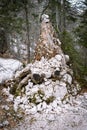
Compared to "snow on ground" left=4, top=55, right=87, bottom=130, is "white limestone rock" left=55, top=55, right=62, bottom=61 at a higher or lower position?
higher

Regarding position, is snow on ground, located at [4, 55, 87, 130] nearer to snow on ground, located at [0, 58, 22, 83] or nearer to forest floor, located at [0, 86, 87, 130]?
forest floor, located at [0, 86, 87, 130]

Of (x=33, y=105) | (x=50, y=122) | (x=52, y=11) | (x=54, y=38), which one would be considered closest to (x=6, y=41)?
(x=52, y=11)

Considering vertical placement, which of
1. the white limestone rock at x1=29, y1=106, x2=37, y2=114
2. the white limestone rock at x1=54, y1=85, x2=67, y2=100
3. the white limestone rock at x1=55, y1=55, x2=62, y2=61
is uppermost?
the white limestone rock at x1=55, y1=55, x2=62, y2=61

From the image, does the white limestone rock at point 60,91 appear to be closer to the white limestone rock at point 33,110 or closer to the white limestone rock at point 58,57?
the white limestone rock at point 33,110

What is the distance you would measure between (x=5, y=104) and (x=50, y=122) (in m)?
2.59

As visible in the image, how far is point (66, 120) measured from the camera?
1073 cm

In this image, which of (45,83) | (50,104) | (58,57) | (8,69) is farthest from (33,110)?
(8,69)

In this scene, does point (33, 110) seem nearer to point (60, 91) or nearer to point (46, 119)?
point (46, 119)

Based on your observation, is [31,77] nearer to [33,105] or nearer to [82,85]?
[33,105]

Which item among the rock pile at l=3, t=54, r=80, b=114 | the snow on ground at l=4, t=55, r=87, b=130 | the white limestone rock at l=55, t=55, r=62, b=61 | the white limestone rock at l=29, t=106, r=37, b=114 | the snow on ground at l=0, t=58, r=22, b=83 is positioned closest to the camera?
the snow on ground at l=4, t=55, r=87, b=130

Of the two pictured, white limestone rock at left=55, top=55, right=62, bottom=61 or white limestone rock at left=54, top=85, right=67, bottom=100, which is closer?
white limestone rock at left=54, top=85, right=67, bottom=100

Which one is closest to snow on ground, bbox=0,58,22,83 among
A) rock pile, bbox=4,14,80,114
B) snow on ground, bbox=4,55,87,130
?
rock pile, bbox=4,14,80,114

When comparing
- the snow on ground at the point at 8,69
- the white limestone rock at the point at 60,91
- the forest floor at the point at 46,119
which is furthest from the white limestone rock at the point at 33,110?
the snow on ground at the point at 8,69

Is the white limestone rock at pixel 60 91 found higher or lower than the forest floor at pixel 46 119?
higher
